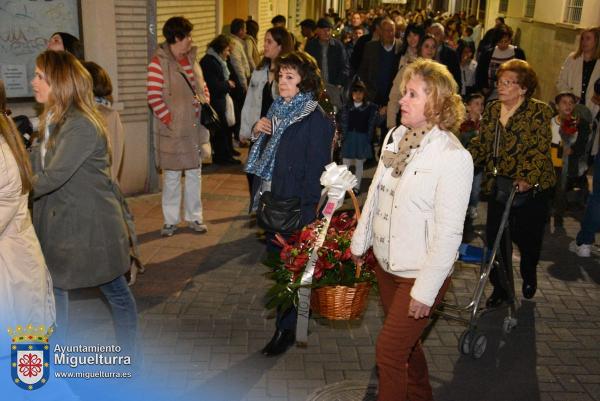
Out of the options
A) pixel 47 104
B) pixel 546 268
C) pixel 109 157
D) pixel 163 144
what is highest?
pixel 47 104

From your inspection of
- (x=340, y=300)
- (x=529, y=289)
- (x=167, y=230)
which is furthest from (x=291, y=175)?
(x=167, y=230)

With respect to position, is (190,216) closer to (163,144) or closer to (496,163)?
(163,144)

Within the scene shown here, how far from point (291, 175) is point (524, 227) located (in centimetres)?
222

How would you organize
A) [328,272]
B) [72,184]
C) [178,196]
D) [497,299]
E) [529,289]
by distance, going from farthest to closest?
1. [178,196]
2. [529,289]
3. [497,299]
4. [328,272]
5. [72,184]

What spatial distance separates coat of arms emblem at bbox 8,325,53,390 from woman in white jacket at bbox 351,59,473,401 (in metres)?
1.93

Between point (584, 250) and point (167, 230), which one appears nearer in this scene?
point (584, 250)

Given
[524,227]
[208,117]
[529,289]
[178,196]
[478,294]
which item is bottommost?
[529,289]

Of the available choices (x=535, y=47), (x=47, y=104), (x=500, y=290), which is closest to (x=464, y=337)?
(x=500, y=290)

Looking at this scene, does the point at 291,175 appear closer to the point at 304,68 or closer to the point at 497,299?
the point at 304,68

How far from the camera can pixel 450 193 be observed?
371 centimetres

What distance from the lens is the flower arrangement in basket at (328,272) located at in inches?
178

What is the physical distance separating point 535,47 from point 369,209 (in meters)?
16.7

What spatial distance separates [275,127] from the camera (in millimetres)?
5379

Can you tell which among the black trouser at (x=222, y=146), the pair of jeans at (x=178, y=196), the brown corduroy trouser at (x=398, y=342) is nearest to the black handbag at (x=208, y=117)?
the pair of jeans at (x=178, y=196)
